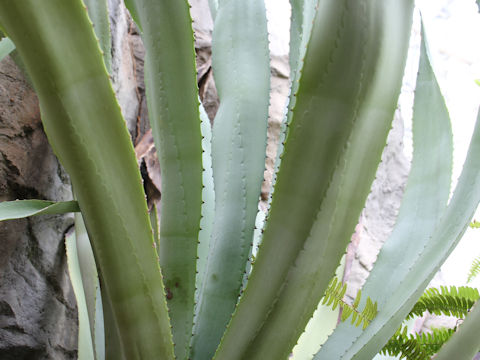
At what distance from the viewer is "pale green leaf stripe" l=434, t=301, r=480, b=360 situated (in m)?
0.44

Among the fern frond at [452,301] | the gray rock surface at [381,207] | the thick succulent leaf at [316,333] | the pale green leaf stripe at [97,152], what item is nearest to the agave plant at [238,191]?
the pale green leaf stripe at [97,152]

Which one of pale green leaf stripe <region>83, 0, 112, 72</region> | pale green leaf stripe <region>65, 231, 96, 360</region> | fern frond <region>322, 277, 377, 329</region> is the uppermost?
pale green leaf stripe <region>83, 0, 112, 72</region>

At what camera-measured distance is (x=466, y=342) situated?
0.44 meters

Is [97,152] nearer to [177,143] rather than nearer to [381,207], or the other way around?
[177,143]

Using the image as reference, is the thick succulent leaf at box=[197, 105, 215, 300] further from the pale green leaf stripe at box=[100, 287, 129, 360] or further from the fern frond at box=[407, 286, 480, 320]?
the fern frond at box=[407, 286, 480, 320]

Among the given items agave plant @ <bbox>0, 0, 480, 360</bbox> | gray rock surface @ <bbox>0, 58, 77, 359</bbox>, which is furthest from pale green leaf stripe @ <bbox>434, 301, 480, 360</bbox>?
gray rock surface @ <bbox>0, 58, 77, 359</bbox>

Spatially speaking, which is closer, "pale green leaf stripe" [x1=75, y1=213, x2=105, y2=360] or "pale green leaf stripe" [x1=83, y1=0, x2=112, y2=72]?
"pale green leaf stripe" [x1=75, y1=213, x2=105, y2=360]

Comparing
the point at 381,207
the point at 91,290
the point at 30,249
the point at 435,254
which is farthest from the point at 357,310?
the point at 381,207

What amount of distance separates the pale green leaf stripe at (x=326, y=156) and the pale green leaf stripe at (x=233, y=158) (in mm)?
129

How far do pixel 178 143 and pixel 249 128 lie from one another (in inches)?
5.8

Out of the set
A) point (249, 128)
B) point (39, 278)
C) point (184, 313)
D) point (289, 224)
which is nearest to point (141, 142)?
point (39, 278)

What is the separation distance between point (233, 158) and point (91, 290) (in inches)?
11.1

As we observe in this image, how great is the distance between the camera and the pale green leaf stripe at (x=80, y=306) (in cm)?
66

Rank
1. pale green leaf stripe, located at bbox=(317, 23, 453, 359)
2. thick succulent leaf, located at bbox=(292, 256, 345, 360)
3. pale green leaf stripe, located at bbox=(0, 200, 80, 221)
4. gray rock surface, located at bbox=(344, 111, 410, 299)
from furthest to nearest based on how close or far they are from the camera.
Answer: gray rock surface, located at bbox=(344, 111, 410, 299) → thick succulent leaf, located at bbox=(292, 256, 345, 360) → pale green leaf stripe, located at bbox=(317, 23, 453, 359) → pale green leaf stripe, located at bbox=(0, 200, 80, 221)
